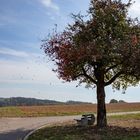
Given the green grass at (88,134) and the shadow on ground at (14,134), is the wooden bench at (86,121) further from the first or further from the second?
the shadow on ground at (14,134)

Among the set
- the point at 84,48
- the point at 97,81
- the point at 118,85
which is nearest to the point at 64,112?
the point at 118,85

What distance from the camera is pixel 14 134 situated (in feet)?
88.1

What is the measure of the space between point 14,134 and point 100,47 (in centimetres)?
681

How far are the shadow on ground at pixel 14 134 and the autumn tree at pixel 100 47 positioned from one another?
405cm

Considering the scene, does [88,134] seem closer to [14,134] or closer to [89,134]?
[89,134]

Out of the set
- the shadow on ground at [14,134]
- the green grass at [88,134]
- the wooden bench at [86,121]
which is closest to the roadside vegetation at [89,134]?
the green grass at [88,134]

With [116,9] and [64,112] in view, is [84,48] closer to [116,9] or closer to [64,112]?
[116,9]

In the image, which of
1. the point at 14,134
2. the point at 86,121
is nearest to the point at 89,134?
the point at 14,134

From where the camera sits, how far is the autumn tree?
1048 inches

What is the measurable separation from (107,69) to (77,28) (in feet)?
10.1

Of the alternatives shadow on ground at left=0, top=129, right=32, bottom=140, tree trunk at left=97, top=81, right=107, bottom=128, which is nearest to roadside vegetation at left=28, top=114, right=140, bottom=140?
shadow on ground at left=0, top=129, right=32, bottom=140

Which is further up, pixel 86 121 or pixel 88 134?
pixel 86 121

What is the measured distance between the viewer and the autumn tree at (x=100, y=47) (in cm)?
2661

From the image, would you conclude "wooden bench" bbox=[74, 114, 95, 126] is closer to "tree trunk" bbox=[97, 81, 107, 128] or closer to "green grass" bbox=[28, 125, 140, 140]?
"tree trunk" bbox=[97, 81, 107, 128]
